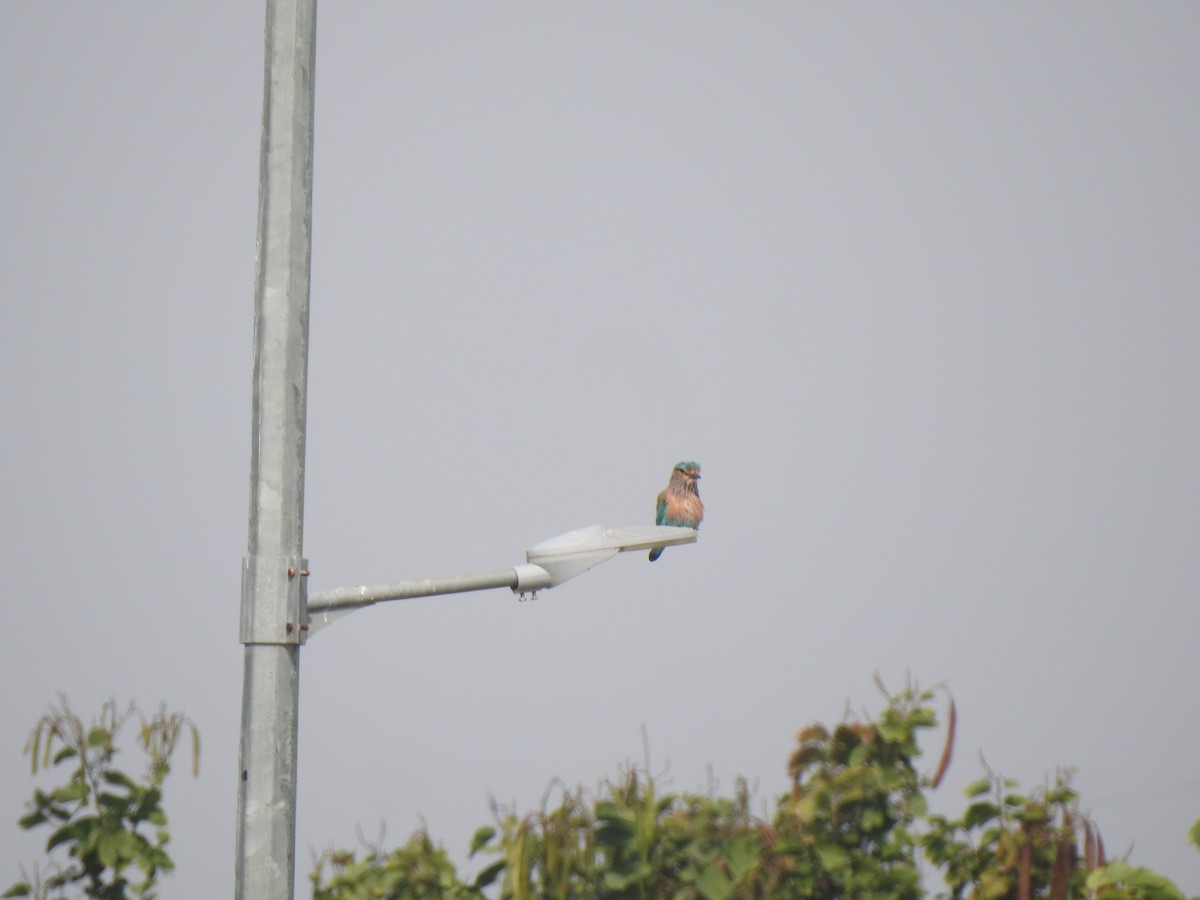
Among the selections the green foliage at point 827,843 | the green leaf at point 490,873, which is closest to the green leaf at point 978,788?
the green foliage at point 827,843

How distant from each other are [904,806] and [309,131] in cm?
426

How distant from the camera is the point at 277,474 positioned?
6.10m

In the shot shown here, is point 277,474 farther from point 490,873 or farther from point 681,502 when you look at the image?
point 490,873

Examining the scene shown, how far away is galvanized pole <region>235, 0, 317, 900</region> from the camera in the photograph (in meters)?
5.84

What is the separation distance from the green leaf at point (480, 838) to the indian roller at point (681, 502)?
6.14 feet

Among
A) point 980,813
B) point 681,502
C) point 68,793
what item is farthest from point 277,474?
point 980,813

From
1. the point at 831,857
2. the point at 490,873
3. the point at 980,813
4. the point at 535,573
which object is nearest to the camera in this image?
the point at 535,573

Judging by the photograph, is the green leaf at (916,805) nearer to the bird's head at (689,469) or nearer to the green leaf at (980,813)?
the green leaf at (980,813)

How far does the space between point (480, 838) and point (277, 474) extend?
8.82ft

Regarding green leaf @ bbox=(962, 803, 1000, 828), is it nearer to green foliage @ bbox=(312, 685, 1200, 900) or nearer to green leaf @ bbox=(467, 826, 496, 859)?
green foliage @ bbox=(312, 685, 1200, 900)

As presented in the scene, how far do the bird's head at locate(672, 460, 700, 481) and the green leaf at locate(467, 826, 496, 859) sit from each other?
84.0 inches

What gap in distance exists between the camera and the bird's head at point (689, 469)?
7438mm

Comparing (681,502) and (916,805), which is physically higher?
(681,502)

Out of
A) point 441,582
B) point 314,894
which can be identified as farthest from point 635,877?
point 314,894
